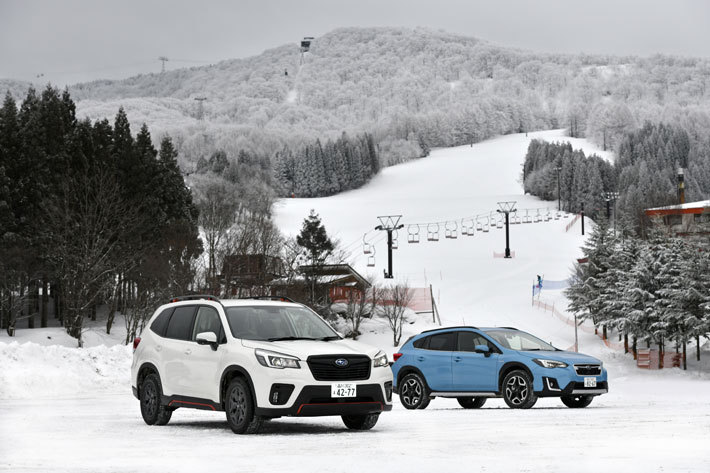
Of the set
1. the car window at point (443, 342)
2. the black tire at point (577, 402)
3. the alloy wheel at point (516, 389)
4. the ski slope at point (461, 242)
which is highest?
the ski slope at point (461, 242)

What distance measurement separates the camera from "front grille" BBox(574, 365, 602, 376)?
1822 cm

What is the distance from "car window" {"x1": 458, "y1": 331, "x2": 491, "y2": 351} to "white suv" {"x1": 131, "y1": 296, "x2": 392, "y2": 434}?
19.2 ft

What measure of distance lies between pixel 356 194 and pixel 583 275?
111273 millimetres

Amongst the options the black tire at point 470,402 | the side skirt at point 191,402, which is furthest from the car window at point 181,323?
the black tire at point 470,402

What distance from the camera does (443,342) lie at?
1956cm

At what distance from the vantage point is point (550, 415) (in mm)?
15930

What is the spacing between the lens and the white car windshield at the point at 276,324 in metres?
13.3

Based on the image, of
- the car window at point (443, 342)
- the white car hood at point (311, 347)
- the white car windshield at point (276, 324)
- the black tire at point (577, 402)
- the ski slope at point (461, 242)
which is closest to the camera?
the white car hood at point (311, 347)

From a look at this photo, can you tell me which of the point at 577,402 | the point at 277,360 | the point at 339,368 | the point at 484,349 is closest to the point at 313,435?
the point at 339,368

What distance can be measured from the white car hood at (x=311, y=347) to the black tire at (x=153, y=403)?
2.33 metres

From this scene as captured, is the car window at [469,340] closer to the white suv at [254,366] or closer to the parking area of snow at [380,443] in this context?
the parking area of snow at [380,443]

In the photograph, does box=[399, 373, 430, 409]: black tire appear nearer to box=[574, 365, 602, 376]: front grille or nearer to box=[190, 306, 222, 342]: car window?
box=[574, 365, 602, 376]: front grille

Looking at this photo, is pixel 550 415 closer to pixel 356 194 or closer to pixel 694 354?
pixel 694 354

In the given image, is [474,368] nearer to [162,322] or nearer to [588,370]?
[588,370]
